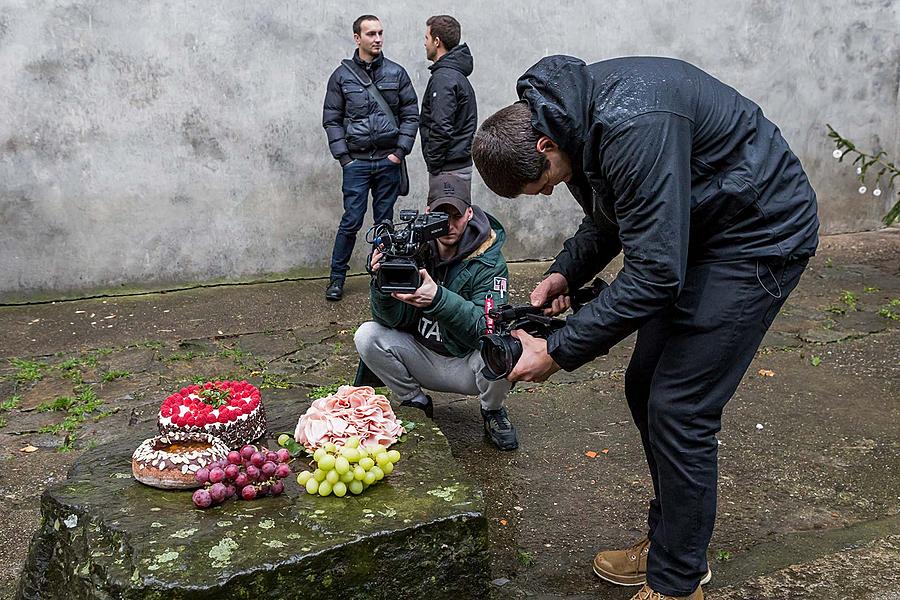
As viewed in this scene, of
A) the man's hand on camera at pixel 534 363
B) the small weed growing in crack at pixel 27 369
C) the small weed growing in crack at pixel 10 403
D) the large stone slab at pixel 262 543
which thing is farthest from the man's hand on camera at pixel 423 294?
the small weed growing in crack at pixel 27 369

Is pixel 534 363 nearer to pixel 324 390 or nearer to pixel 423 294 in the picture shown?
pixel 423 294

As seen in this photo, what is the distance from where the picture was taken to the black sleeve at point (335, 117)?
674 cm

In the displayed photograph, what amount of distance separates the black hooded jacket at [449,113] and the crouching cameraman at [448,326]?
2.41 m

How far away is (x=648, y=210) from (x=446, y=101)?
14.2 feet

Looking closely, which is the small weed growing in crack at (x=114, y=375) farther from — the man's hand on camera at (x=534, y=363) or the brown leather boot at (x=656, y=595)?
the brown leather boot at (x=656, y=595)

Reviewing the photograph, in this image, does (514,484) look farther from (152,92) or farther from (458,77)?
(152,92)

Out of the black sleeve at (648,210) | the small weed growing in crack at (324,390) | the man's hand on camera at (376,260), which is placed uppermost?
the black sleeve at (648,210)

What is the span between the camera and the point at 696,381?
9.23ft

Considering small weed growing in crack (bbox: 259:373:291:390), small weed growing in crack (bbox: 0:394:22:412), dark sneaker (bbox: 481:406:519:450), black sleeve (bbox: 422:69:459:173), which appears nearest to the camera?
dark sneaker (bbox: 481:406:519:450)

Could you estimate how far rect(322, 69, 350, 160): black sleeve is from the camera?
6.74 m

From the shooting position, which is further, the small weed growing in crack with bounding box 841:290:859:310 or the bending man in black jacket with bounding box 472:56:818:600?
the small weed growing in crack with bounding box 841:290:859:310

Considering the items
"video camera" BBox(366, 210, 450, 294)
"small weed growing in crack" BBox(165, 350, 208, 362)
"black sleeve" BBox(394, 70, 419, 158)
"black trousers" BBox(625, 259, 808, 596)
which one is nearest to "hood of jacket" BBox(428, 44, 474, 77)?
"black sleeve" BBox(394, 70, 419, 158)

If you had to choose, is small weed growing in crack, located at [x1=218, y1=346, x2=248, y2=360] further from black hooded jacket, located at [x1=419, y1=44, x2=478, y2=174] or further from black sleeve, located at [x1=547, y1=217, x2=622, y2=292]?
black sleeve, located at [x1=547, y1=217, x2=622, y2=292]

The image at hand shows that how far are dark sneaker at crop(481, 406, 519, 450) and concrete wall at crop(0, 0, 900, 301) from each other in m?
3.26
